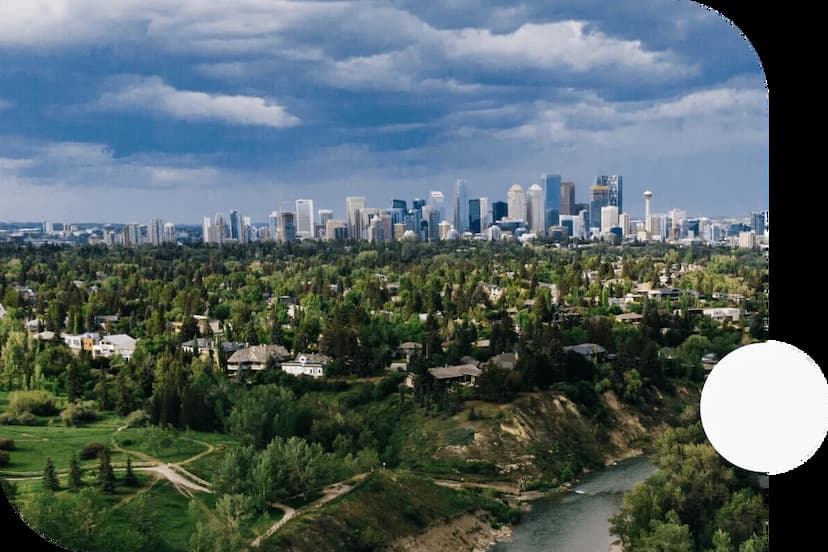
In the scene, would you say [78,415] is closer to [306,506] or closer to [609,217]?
[306,506]

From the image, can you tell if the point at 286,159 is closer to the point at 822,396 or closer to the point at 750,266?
the point at 750,266

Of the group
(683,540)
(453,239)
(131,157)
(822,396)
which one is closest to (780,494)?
(822,396)

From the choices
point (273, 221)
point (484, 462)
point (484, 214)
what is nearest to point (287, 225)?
point (273, 221)

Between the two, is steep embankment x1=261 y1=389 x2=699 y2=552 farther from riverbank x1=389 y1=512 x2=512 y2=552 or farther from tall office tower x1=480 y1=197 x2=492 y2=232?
tall office tower x1=480 y1=197 x2=492 y2=232

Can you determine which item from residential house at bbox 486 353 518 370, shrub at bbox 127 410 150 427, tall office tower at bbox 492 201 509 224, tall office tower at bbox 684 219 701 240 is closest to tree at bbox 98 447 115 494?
shrub at bbox 127 410 150 427

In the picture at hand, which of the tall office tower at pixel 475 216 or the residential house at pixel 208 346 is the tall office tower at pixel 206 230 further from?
the tall office tower at pixel 475 216
